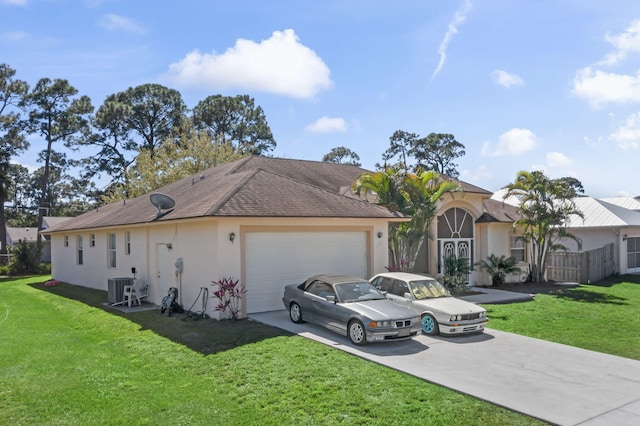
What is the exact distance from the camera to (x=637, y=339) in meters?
10.7

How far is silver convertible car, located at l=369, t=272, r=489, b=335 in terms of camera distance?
10.7 m

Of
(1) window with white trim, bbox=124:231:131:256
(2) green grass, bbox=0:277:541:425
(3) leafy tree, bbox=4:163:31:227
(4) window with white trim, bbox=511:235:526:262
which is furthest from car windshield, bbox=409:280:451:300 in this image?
(3) leafy tree, bbox=4:163:31:227

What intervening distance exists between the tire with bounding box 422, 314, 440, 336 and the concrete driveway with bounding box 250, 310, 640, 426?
0.27 meters

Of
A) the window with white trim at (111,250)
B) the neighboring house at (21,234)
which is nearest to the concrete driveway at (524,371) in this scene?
the window with white trim at (111,250)

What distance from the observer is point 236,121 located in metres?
53.5

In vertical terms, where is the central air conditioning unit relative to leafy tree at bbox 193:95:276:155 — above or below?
below

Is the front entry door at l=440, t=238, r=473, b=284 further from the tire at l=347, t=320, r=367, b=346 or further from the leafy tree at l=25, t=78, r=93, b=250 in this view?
the leafy tree at l=25, t=78, r=93, b=250

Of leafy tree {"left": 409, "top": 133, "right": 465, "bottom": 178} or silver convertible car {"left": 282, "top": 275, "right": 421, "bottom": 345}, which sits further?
leafy tree {"left": 409, "top": 133, "right": 465, "bottom": 178}

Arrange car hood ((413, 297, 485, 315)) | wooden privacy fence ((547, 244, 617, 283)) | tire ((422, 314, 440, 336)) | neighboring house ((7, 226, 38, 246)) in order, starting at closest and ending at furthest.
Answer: car hood ((413, 297, 485, 315)), tire ((422, 314, 440, 336)), wooden privacy fence ((547, 244, 617, 283)), neighboring house ((7, 226, 38, 246))

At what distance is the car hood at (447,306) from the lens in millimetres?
10758

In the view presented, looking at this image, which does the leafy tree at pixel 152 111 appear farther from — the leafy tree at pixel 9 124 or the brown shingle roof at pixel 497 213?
the brown shingle roof at pixel 497 213

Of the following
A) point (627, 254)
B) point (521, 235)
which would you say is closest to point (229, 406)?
point (521, 235)

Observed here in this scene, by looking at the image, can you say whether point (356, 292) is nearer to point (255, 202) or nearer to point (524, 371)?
point (524, 371)

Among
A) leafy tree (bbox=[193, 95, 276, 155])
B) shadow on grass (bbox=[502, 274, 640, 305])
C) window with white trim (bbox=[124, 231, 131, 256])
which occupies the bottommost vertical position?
shadow on grass (bbox=[502, 274, 640, 305])
